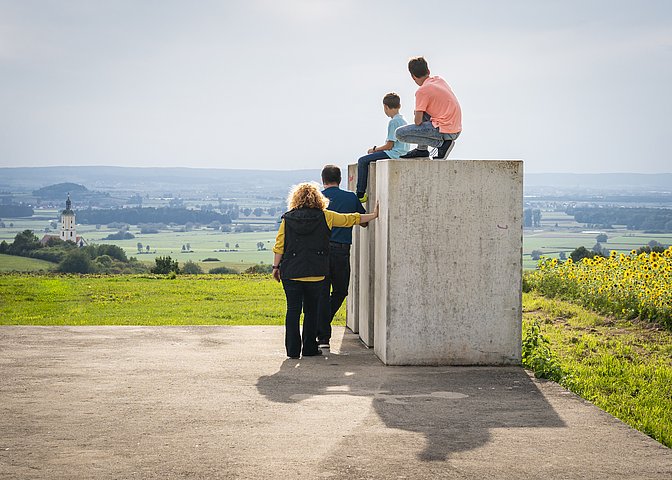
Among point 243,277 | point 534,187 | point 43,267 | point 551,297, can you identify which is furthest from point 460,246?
point 534,187

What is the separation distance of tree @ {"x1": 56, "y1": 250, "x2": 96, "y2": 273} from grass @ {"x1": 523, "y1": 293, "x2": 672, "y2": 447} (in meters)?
39.6

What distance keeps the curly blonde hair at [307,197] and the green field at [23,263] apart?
51.5 meters

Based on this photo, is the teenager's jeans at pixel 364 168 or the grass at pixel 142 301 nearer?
the teenager's jeans at pixel 364 168

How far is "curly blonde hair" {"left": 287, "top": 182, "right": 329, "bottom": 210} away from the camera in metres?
9.98

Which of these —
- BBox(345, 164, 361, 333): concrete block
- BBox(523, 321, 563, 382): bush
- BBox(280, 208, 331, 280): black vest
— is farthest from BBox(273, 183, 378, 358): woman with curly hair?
BBox(523, 321, 563, 382): bush

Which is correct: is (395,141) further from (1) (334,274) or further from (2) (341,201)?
(1) (334,274)

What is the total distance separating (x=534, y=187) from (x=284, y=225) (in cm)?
11060

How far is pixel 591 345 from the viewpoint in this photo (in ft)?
39.5

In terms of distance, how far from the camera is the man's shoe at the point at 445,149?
Answer: 10.2m

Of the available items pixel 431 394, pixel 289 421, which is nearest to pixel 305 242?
pixel 431 394

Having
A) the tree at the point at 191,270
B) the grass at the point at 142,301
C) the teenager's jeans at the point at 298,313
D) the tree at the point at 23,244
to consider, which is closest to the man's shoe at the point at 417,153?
the teenager's jeans at the point at 298,313

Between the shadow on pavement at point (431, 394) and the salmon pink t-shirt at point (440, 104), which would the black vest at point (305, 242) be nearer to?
the shadow on pavement at point (431, 394)

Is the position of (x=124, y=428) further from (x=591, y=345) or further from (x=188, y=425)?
(x=591, y=345)

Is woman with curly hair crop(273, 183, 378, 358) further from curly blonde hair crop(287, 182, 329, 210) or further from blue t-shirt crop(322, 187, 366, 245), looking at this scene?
blue t-shirt crop(322, 187, 366, 245)
